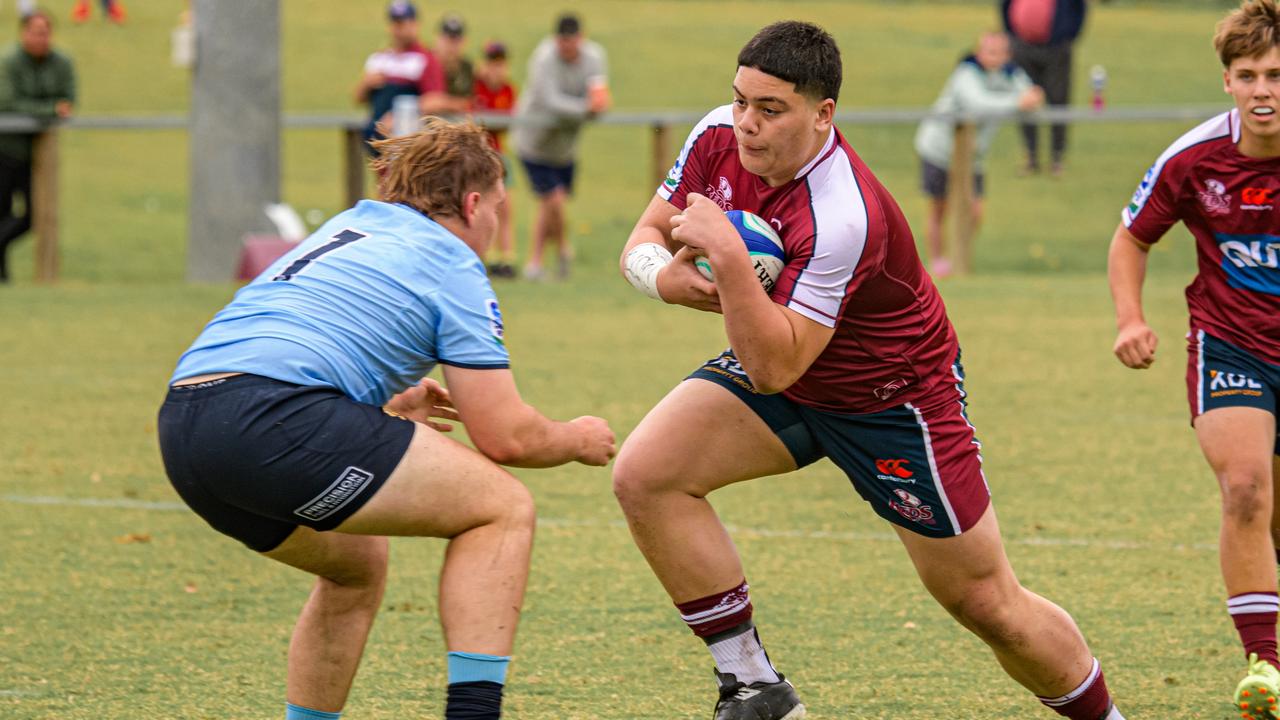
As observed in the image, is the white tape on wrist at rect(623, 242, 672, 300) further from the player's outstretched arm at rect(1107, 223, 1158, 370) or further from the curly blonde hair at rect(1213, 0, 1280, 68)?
the curly blonde hair at rect(1213, 0, 1280, 68)

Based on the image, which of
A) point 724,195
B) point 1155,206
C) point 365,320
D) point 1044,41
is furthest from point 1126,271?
point 1044,41

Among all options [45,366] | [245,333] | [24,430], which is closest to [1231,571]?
[245,333]

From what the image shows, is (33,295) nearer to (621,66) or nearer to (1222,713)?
(1222,713)

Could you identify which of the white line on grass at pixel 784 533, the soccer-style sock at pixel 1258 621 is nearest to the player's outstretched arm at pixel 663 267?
the soccer-style sock at pixel 1258 621

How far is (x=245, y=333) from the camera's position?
397 cm

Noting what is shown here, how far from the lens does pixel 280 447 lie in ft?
12.5

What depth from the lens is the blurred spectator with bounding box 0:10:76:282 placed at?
14.6m

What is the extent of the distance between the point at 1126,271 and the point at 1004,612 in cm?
145

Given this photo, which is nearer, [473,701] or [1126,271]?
[473,701]

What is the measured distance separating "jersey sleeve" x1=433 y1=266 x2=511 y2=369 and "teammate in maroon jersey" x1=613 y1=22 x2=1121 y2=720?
53 centimetres

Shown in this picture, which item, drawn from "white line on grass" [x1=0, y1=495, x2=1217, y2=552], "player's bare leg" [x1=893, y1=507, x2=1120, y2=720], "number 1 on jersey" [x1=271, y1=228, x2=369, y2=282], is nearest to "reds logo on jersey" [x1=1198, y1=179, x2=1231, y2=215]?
"player's bare leg" [x1=893, y1=507, x2=1120, y2=720]

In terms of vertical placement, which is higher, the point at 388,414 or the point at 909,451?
the point at 388,414

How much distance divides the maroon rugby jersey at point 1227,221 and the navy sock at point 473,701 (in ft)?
8.73

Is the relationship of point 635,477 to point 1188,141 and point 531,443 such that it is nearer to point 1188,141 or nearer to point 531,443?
point 531,443
